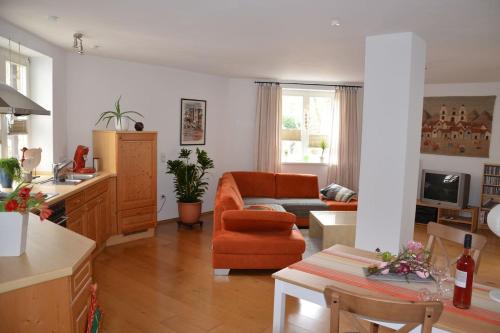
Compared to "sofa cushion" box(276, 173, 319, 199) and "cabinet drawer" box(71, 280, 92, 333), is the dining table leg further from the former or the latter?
"sofa cushion" box(276, 173, 319, 199)

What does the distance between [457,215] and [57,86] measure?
6.58 meters

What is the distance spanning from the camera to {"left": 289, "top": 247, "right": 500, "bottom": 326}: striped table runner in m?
1.74

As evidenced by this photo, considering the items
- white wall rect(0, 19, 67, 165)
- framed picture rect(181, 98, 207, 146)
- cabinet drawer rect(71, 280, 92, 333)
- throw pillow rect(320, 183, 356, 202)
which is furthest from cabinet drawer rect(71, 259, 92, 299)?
throw pillow rect(320, 183, 356, 202)

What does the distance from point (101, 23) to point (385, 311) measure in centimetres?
333

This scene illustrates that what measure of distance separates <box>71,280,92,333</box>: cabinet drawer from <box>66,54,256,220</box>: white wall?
Result: 351 centimetres

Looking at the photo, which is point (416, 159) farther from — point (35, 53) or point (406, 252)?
point (35, 53)

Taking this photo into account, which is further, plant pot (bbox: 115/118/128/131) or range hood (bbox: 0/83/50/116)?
plant pot (bbox: 115/118/128/131)

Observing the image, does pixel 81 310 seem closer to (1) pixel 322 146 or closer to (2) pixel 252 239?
(2) pixel 252 239

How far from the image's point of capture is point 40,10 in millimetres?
3260

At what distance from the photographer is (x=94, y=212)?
452 cm

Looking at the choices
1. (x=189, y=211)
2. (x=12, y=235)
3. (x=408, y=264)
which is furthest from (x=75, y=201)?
(x=408, y=264)

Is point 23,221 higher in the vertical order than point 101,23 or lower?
lower

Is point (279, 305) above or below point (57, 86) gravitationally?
below

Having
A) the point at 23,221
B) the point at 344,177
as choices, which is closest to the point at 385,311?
the point at 23,221
